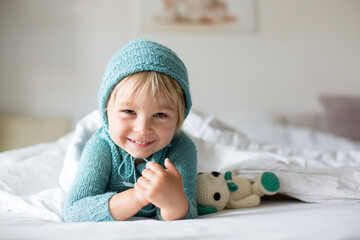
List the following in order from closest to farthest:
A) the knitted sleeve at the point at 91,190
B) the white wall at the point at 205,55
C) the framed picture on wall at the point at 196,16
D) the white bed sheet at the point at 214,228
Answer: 1. the white bed sheet at the point at 214,228
2. the knitted sleeve at the point at 91,190
3. the white wall at the point at 205,55
4. the framed picture on wall at the point at 196,16

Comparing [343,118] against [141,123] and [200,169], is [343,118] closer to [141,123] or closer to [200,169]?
[200,169]

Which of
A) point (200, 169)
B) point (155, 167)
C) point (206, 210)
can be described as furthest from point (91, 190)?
point (200, 169)

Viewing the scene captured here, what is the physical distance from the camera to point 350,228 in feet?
2.52

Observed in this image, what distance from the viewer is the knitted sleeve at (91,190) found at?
859mm

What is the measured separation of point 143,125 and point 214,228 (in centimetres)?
28

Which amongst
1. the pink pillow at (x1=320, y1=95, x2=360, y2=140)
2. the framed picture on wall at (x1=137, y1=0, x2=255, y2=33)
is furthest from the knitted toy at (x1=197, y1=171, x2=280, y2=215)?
the framed picture on wall at (x1=137, y1=0, x2=255, y2=33)

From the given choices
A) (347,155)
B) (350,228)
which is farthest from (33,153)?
(347,155)

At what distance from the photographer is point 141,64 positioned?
0.89m

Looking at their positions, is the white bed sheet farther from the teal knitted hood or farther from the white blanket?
the teal knitted hood

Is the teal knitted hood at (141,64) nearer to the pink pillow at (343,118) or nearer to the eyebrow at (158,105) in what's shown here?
the eyebrow at (158,105)

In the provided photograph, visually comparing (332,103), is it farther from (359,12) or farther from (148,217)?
(148,217)

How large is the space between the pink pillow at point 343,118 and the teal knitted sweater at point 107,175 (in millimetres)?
1791

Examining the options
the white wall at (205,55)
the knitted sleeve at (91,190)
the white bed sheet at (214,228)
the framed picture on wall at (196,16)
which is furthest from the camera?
the framed picture on wall at (196,16)

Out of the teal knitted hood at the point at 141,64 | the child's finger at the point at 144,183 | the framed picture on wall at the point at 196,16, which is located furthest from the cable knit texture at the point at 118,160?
the framed picture on wall at the point at 196,16
